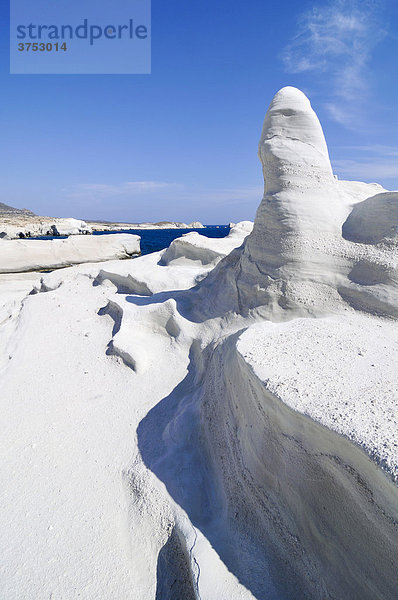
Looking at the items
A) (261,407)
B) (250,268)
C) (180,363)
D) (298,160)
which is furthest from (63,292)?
(261,407)

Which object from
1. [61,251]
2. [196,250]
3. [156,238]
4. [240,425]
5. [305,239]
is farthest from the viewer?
[156,238]

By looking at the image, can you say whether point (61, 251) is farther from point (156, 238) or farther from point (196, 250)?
point (156, 238)

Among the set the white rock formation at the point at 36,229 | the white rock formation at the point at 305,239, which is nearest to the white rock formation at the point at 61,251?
the white rock formation at the point at 305,239

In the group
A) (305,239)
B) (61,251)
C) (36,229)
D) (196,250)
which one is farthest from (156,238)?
(305,239)

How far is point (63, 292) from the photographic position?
8.38m

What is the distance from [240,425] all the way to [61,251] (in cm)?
1704

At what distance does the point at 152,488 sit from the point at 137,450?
0.62 metres

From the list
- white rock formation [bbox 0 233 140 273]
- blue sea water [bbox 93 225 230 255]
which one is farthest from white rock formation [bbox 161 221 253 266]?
blue sea water [bbox 93 225 230 255]

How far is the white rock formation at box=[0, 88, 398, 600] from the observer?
206 centimetres

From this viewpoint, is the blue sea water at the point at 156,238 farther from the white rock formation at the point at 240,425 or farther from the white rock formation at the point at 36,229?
the white rock formation at the point at 240,425

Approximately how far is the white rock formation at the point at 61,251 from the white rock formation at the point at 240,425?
12.0 m

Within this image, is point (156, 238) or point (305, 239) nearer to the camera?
point (305, 239)

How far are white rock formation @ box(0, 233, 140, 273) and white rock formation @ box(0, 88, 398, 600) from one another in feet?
39.4

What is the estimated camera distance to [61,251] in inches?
699
